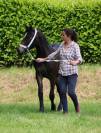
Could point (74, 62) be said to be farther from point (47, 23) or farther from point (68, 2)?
point (68, 2)

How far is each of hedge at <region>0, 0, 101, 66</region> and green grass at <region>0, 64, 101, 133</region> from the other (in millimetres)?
520

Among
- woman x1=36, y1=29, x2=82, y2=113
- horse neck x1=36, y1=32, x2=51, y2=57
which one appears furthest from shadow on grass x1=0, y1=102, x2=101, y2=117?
horse neck x1=36, y1=32, x2=51, y2=57

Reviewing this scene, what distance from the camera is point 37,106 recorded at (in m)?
15.6

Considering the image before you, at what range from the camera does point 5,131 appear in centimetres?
1035

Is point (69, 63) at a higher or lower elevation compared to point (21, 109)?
higher

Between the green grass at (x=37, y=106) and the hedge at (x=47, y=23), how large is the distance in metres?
0.52

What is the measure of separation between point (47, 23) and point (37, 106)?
5198mm

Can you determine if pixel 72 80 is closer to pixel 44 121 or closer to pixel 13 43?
pixel 44 121

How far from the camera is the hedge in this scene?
64.8ft

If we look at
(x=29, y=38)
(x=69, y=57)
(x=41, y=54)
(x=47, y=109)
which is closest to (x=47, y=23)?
(x=47, y=109)

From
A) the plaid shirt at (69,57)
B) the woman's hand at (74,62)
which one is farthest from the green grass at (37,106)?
the woman's hand at (74,62)

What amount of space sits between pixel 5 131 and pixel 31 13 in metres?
9.97

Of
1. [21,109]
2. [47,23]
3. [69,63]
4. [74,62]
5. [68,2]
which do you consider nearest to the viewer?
[74,62]

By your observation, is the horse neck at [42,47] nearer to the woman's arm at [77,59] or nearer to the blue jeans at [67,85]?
the blue jeans at [67,85]
